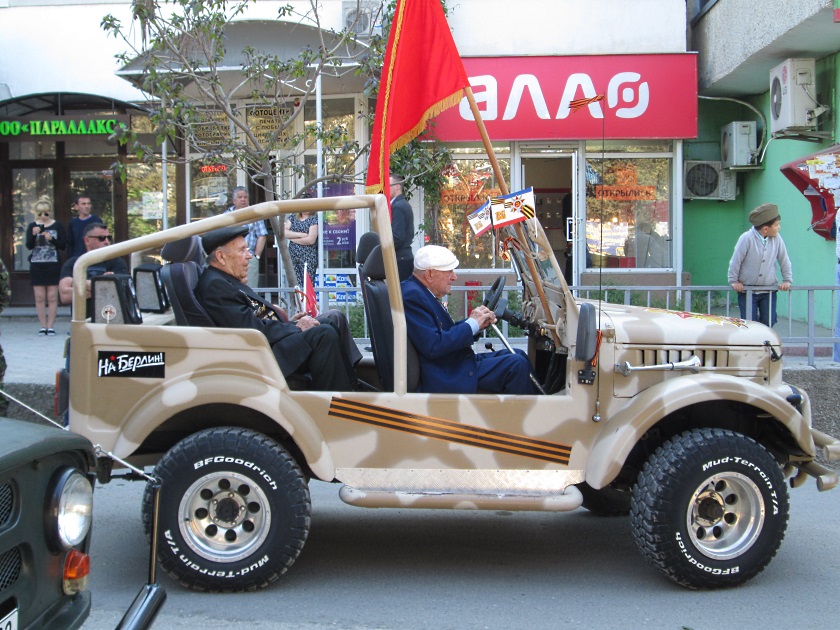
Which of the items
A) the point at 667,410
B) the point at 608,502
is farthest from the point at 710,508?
the point at 608,502

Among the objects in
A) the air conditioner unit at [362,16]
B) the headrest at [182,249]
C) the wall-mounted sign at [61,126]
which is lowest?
the headrest at [182,249]

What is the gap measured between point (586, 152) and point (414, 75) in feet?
30.2

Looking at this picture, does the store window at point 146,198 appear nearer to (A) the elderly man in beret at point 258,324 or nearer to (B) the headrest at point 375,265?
(A) the elderly man in beret at point 258,324

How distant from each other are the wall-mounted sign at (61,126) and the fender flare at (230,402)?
10.0 meters

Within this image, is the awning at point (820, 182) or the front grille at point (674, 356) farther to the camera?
the awning at point (820, 182)

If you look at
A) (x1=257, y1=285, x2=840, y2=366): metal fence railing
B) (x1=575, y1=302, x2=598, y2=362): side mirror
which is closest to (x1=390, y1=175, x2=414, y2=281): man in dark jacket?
(x1=257, y1=285, x2=840, y2=366): metal fence railing

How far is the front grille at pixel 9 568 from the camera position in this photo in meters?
2.50

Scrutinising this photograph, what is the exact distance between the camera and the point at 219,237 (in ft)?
16.3

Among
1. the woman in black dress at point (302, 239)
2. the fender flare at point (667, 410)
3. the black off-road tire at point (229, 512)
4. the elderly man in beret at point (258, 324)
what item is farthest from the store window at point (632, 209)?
the black off-road tire at point (229, 512)

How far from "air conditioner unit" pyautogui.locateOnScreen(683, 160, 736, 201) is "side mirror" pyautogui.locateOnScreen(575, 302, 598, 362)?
1103 cm

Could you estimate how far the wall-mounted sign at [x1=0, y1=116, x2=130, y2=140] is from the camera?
13734 millimetres

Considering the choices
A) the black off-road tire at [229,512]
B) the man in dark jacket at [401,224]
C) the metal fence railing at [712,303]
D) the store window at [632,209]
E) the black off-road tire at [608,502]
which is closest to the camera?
the black off-road tire at [229,512]

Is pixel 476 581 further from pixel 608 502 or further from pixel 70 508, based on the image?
pixel 70 508

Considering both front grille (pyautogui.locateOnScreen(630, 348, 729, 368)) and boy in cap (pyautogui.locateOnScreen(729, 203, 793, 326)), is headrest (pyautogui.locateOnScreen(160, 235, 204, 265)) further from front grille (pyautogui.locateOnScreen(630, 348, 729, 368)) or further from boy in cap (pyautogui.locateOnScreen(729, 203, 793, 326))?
boy in cap (pyautogui.locateOnScreen(729, 203, 793, 326))
